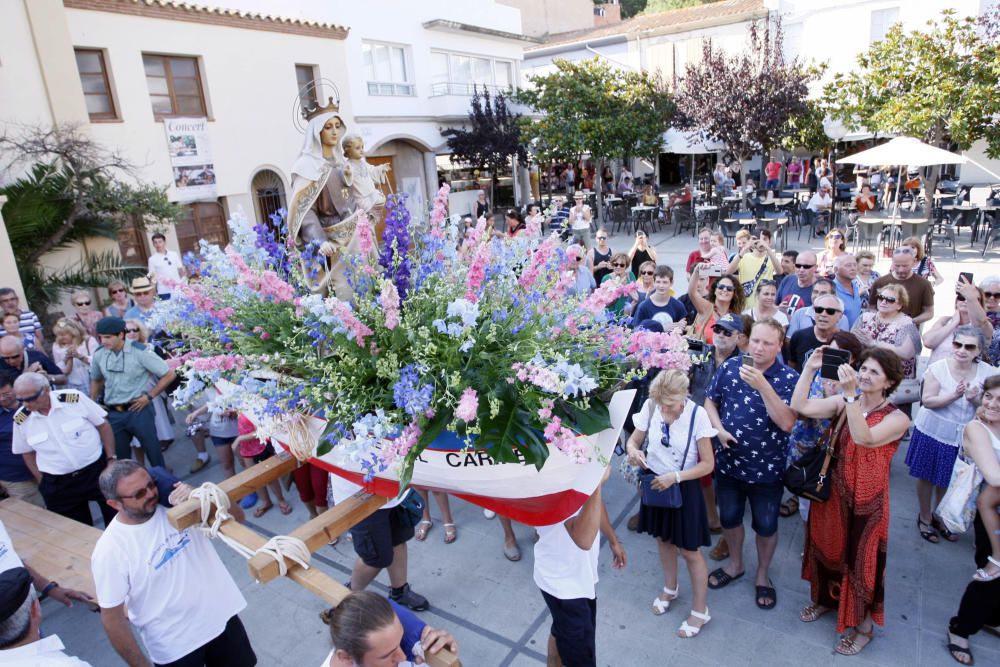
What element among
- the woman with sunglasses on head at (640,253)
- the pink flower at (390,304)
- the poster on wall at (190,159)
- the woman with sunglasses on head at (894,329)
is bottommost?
the woman with sunglasses on head at (894,329)

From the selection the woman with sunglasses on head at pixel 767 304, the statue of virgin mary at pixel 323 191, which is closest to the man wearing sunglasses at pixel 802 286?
the woman with sunglasses on head at pixel 767 304

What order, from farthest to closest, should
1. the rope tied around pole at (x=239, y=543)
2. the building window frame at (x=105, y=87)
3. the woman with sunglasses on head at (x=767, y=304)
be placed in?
the building window frame at (x=105, y=87) → the woman with sunglasses on head at (x=767, y=304) → the rope tied around pole at (x=239, y=543)

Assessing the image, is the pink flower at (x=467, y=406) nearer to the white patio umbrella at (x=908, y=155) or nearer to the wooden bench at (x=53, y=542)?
the wooden bench at (x=53, y=542)

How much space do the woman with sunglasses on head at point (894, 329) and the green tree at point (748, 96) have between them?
42.0ft

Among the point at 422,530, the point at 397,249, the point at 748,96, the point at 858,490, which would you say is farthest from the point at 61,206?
the point at 748,96

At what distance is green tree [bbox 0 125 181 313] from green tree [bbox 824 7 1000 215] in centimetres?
1490

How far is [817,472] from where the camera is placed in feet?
11.9

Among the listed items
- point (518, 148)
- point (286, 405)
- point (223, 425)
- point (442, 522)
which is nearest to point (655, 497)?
point (442, 522)

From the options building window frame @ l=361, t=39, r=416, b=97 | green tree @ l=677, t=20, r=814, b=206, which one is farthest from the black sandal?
building window frame @ l=361, t=39, r=416, b=97

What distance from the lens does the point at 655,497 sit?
3771 millimetres

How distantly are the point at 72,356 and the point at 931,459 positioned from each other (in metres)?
7.68

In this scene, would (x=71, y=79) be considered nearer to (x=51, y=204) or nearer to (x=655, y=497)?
(x=51, y=204)

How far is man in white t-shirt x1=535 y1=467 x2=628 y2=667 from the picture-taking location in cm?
281

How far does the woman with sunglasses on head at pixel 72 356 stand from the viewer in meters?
6.34
